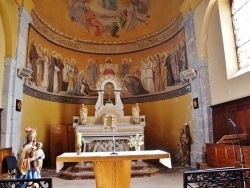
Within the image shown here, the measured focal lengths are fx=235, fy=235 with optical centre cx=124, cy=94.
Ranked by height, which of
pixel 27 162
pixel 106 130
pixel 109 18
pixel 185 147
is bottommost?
pixel 185 147

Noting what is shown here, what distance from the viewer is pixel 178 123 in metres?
10.5

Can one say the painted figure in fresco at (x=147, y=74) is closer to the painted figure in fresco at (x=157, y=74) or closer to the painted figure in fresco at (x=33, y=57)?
the painted figure in fresco at (x=157, y=74)

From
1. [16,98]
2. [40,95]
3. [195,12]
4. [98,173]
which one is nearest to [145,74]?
[195,12]

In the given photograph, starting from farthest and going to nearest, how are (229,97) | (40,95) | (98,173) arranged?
(40,95) → (229,97) → (98,173)

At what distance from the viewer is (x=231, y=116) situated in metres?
6.86

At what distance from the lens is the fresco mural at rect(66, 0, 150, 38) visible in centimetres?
1220

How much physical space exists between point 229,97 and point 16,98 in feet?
22.3

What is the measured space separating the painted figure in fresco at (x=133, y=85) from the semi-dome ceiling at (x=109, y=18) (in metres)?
2.14

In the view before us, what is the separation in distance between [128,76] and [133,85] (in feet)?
1.85

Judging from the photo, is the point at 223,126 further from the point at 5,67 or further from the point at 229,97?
the point at 5,67

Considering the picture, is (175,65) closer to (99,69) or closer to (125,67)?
(125,67)

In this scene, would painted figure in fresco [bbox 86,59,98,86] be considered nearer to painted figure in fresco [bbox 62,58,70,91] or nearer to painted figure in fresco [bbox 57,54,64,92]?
painted figure in fresco [bbox 62,58,70,91]

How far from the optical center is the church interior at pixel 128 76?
286 inches

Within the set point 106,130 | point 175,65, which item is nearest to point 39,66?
point 106,130
